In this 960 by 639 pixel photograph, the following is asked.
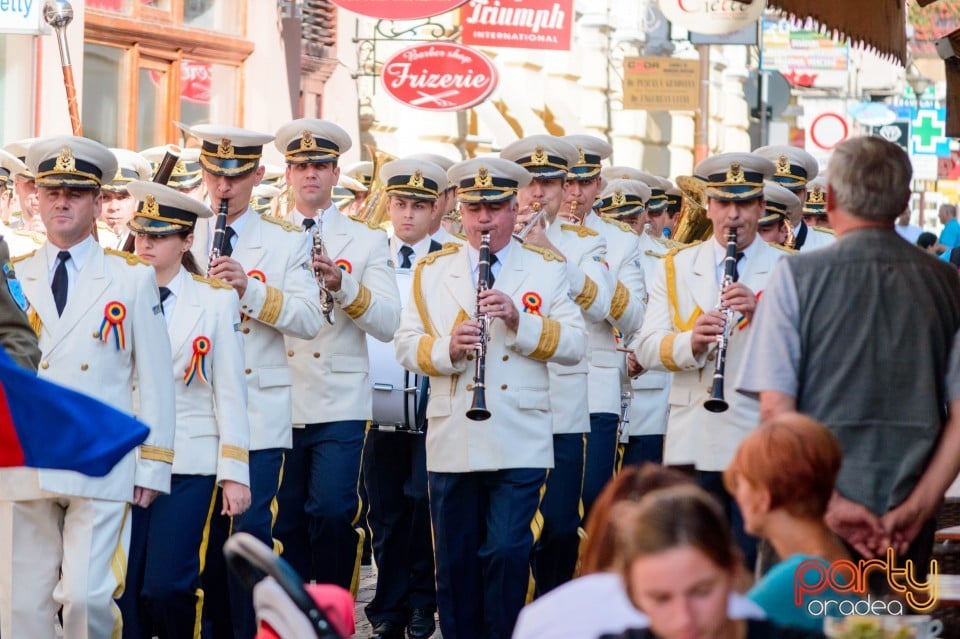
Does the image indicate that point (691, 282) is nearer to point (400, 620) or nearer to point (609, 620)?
point (400, 620)

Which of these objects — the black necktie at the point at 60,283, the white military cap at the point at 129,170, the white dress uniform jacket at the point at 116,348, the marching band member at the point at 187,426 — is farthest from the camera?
the white military cap at the point at 129,170

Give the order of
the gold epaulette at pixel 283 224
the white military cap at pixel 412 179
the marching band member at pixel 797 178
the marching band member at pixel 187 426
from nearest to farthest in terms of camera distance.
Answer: the marching band member at pixel 187 426 → the gold epaulette at pixel 283 224 → the marching band member at pixel 797 178 → the white military cap at pixel 412 179

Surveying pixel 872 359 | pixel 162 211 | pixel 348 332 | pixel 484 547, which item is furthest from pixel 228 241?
pixel 872 359

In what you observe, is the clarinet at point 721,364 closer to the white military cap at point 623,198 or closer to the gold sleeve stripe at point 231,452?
the gold sleeve stripe at point 231,452

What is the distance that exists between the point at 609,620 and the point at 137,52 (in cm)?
1528

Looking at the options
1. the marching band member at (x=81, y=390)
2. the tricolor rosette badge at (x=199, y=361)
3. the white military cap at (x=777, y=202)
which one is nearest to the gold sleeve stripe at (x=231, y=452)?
the tricolor rosette badge at (x=199, y=361)

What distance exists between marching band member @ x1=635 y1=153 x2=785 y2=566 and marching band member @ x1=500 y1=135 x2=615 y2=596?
0.65 meters

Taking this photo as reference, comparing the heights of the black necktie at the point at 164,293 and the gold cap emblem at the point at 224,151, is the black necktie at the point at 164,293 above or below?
below

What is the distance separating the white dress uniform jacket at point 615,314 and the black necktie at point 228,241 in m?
2.25

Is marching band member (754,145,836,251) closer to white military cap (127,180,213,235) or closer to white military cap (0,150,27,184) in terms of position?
white military cap (127,180,213,235)

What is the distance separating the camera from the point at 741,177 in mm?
9266

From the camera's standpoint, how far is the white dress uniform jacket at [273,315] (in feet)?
31.1

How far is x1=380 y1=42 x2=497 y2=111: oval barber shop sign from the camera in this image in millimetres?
18266

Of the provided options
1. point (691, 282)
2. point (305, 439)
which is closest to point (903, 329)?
point (691, 282)
